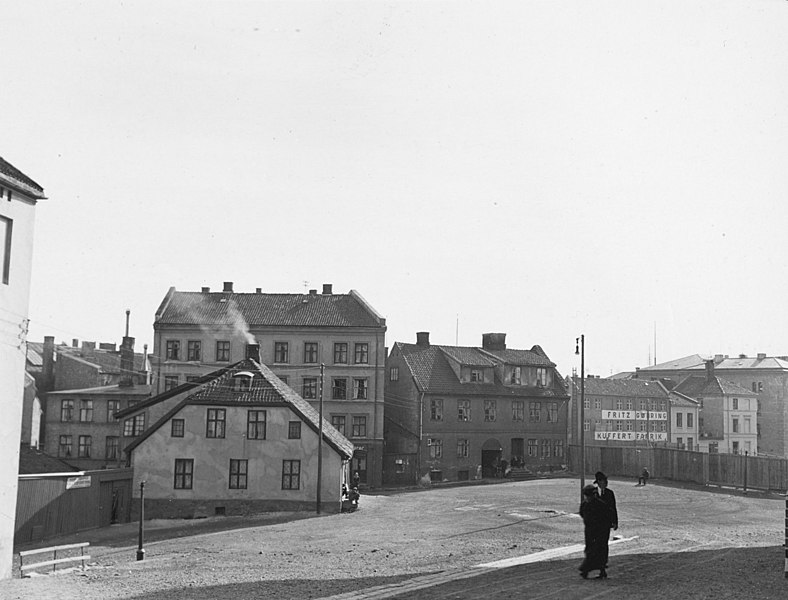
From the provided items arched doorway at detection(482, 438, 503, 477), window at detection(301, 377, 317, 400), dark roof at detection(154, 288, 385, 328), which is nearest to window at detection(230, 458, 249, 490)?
window at detection(301, 377, 317, 400)

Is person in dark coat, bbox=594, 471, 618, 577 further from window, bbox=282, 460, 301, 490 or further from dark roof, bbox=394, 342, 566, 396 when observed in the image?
dark roof, bbox=394, 342, 566, 396

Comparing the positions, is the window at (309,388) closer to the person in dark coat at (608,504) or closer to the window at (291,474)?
the window at (291,474)

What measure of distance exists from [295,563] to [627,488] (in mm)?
35893

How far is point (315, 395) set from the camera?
200 feet

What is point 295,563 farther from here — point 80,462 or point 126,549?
point 80,462

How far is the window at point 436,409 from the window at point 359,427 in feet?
18.3

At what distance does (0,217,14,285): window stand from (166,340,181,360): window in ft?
128

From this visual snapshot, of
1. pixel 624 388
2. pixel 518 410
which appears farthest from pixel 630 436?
pixel 518 410

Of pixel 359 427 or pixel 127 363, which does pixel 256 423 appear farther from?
pixel 127 363

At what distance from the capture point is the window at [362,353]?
61219 millimetres

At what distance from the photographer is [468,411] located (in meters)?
65.1

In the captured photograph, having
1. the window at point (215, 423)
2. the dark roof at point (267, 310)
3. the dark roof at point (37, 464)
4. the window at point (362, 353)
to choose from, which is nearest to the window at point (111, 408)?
the dark roof at point (267, 310)

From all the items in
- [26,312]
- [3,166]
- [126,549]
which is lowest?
[126,549]

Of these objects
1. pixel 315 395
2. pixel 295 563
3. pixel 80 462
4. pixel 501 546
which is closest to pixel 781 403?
pixel 315 395
